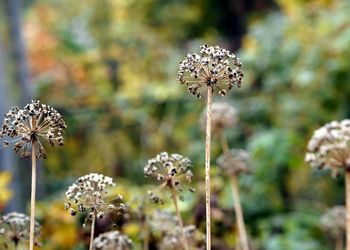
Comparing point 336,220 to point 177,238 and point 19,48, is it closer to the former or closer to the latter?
point 177,238

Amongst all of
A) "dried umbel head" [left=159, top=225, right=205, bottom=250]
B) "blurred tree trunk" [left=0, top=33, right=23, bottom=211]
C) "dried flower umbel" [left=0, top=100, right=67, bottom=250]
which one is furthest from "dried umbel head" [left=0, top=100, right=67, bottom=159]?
"blurred tree trunk" [left=0, top=33, right=23, bottom=211]

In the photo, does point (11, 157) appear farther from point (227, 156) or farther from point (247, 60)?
point (227, 156)

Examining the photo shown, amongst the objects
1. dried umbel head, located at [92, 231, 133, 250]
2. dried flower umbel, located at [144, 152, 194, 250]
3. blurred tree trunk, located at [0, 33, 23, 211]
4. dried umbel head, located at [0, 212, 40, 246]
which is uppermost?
blurred tree trunk, located at [0, 33, 23, 211]

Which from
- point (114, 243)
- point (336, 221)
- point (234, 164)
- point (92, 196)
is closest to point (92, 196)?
point (92, 196)

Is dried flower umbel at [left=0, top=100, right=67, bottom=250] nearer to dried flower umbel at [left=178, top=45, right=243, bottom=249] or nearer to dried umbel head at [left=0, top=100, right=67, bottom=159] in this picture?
dried umbel head at [left=0, top=100, right=67, bottom=159]

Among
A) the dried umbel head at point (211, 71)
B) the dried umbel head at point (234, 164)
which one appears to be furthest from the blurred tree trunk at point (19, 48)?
the dried umbel head at point (211, 71)

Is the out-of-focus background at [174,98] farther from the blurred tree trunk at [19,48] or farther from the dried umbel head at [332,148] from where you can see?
the dried umbel head at [332,148]

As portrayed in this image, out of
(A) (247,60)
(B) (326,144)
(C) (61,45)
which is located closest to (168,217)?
(B) (326,144)
